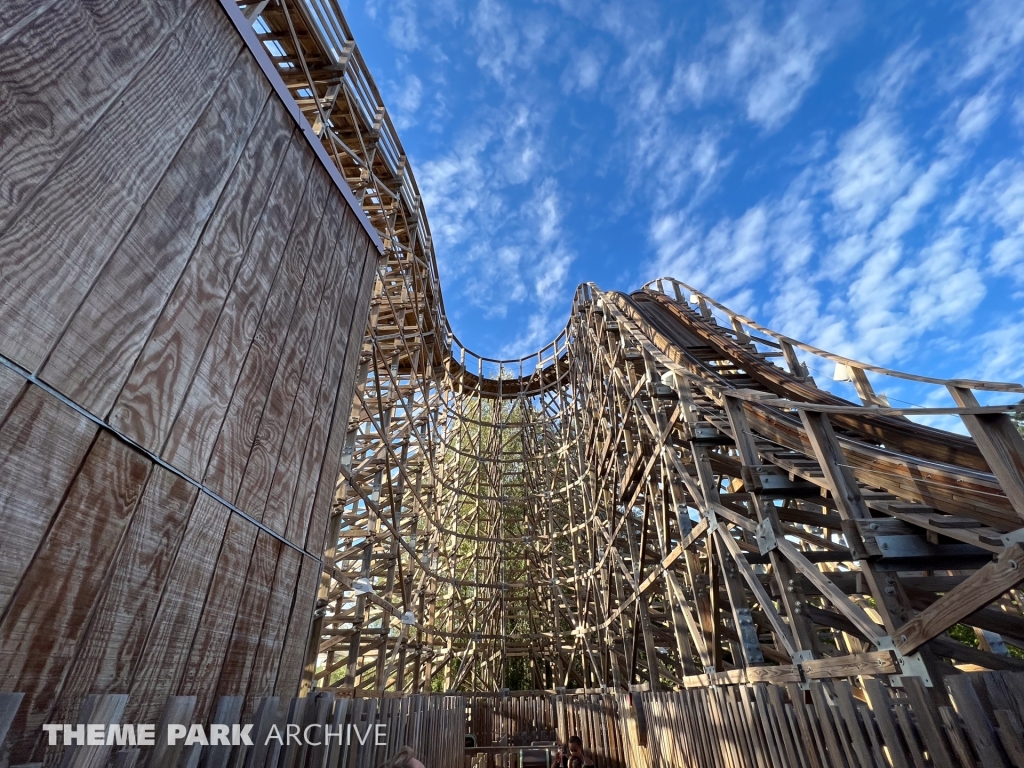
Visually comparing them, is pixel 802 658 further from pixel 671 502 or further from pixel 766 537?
pixel 671 502

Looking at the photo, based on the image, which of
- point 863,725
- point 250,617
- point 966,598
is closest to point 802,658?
A: point 863,725

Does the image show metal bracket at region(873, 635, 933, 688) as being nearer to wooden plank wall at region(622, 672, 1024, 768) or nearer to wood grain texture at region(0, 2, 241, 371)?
wooden plank wall at region(622, 672, 1024, 768)

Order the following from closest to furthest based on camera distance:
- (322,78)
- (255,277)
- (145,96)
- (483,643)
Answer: (145,96)
(255,277)
(322,78)
(483,643)

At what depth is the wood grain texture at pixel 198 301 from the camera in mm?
2498

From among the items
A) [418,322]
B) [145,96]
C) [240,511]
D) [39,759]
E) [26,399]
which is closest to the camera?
[39,759]

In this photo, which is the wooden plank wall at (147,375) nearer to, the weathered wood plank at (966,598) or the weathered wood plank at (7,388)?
the weathered wood plank at (7,388)

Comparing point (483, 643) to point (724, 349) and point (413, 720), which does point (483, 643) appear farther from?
point (724, 349)

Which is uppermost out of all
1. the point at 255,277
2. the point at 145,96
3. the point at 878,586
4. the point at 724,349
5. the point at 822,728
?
the point at 724,349

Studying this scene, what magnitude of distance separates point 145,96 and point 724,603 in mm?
9365

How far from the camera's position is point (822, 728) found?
10.4 feet

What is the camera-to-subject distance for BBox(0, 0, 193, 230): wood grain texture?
2131 millimetres

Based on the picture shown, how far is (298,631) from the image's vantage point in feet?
11.5

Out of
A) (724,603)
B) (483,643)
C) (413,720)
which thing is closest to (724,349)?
(724,603)

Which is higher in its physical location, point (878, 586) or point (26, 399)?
point (26, 399)
